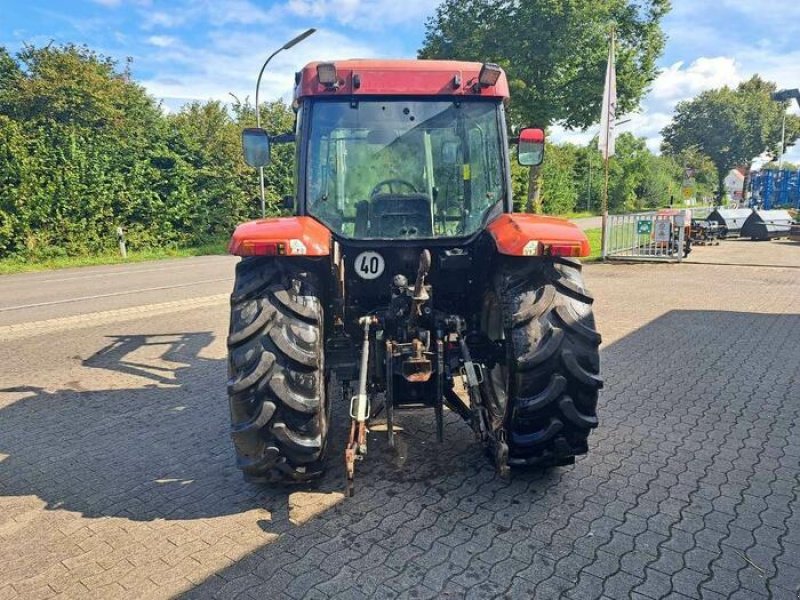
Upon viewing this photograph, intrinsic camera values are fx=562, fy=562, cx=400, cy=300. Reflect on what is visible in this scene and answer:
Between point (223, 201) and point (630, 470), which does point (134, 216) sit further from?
point (630, 470)

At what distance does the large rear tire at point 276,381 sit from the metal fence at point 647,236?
13074mm

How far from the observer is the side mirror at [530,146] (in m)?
4.25

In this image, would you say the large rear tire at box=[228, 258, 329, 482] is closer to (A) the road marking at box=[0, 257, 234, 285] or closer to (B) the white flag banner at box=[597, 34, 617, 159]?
(B) the white flag banner at box=[597, 34, 617, 159]

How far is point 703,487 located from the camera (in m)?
3.40

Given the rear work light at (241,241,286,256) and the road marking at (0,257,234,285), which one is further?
the road marking at (0,257,234,285)

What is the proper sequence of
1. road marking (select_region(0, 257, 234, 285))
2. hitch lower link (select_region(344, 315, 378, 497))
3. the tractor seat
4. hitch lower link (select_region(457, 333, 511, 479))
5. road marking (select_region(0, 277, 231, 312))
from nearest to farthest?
hitch lower link (select_region(344, 315, 378, 497)) → hitch lower link (select_region(457, 333, 511, 479)) → the tractor seat → road marking (select_region(0, 277, 231, 312)) → road marking (select_region(0, 257, 234, 285))

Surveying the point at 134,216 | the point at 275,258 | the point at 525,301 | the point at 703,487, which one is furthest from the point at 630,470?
the point at 134,216

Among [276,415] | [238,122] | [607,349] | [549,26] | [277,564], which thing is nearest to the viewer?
[277,564]

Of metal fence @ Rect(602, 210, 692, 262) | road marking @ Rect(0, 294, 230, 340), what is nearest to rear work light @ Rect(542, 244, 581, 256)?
road marking @ Rect(0, 294, 230, 340)

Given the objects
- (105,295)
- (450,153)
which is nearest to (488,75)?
(450,153)

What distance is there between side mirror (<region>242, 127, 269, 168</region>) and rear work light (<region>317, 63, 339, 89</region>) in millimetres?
1080

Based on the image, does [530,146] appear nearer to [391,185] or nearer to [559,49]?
[391,185]

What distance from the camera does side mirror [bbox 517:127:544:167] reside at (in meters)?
4.25

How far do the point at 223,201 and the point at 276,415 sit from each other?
61.0 ft
